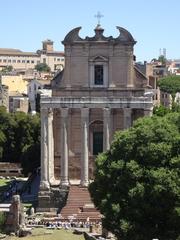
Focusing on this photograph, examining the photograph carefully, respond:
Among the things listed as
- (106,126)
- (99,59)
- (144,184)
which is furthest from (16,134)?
(144,184)

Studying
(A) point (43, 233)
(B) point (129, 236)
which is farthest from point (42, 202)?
(B) point (129, 236)

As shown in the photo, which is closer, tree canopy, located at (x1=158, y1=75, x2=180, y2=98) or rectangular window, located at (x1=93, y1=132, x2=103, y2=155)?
rectangular window, located at (x1=93, y1=132, x2=103, y2=155)

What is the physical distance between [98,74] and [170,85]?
82246 mm

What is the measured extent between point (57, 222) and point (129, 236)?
40.7 feet

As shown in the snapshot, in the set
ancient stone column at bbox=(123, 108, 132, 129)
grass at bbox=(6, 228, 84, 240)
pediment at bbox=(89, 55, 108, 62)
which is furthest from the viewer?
pediment at bbox=(89, 55, 108, 62)

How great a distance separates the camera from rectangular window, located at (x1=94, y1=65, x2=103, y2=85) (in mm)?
54406

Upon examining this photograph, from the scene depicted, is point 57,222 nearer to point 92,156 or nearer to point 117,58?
point 92,156

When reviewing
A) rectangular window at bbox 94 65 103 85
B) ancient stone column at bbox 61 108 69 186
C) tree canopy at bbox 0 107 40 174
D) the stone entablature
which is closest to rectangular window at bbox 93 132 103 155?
ancient stone column at bbox 61 108 69 186

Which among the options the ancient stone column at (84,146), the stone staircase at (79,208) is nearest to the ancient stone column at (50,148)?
the stone staircase at (79,208)

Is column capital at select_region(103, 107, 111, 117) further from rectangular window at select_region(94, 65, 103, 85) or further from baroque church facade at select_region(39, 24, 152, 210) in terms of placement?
rectangular window at select_region(94, 65, 103, 85)

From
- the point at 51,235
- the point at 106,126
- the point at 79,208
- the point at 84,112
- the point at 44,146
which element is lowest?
the point at 51,235

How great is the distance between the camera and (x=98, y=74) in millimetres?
54562

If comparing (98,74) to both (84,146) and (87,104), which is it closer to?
(87,104)

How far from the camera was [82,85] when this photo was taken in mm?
54688
